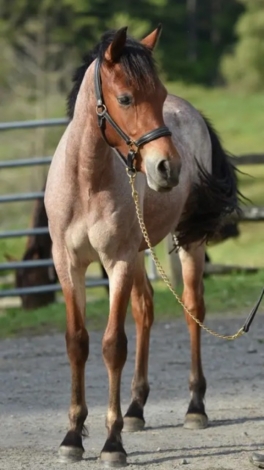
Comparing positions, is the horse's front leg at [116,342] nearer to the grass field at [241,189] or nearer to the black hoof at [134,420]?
the black hoof at [134,420]

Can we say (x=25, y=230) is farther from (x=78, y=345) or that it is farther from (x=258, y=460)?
(x=258, y=460)

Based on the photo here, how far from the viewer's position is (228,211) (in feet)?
22.4

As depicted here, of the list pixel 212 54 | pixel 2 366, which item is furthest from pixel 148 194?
pixel 212 54

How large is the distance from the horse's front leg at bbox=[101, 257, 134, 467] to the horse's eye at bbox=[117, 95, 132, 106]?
2.72 feet

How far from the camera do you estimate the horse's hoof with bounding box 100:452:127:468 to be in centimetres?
512

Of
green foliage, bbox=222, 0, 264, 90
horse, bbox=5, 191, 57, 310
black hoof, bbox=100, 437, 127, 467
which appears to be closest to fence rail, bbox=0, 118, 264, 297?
horse, bbox=5, 191, 57, 310

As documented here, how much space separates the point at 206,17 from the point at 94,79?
40.4m

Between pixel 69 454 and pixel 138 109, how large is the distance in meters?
1.74

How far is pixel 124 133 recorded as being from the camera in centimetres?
492

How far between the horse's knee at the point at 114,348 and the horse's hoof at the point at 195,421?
93cm

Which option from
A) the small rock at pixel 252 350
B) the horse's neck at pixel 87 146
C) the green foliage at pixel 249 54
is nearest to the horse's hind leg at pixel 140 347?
the horse's neck at pixel 87 146

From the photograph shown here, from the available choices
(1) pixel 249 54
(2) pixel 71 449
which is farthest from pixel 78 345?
(1) pixel 249 54

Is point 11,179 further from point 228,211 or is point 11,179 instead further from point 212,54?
point 228,211

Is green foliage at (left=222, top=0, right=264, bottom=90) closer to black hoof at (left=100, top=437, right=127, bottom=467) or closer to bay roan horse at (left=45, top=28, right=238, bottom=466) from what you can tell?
bay roan horse at (left=45, top=28, right=238, bottom=466)
